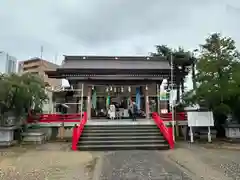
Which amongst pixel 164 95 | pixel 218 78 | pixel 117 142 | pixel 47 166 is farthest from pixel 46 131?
pixel 218 78

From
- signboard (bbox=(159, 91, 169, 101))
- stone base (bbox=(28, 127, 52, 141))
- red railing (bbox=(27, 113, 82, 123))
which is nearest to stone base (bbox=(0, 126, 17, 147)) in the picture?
stone base (bbox=(28, 127, 52, 141))

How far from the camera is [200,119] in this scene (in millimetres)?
11117

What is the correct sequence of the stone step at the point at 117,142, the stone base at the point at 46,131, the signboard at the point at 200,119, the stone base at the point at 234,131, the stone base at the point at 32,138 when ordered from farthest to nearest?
the stone base at the point at 46,131, the stone base at the point at 234,131, the stone base at the point at 32,138, the signboard at the point at 200,119, the stone step at the point at 117,142

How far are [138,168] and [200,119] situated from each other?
6.00 metres

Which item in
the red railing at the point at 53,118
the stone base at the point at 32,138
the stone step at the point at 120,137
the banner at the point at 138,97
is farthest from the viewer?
the banner at the point at 138,97

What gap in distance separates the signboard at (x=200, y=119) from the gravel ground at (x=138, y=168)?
365cm

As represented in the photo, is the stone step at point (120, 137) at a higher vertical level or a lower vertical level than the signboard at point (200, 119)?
lower

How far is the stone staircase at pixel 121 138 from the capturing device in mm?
9484

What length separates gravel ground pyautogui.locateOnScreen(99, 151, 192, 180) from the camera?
5.58 meters

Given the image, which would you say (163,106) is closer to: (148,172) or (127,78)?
(127,78)

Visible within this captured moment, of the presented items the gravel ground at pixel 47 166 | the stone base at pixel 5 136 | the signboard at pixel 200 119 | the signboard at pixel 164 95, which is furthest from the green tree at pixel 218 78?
the stone base at pixel 5 136

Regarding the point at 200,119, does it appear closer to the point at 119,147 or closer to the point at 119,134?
the point at 119,134

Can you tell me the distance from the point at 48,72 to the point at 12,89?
230 inches

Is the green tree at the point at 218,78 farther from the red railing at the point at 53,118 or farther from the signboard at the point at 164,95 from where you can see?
the red railing at the point at 53,118
